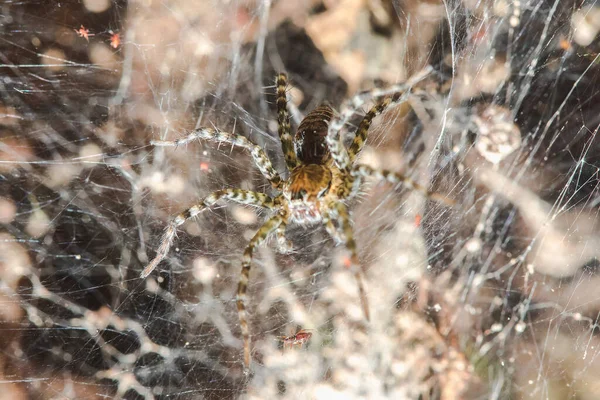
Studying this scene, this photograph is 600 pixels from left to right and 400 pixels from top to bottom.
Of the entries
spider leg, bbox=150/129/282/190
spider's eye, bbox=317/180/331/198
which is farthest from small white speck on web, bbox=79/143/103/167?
spider's eye, bbox=317/180/331/198

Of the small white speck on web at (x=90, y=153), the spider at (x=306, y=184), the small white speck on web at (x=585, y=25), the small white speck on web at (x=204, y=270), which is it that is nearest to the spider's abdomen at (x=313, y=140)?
the spider at (x=306, y=184)

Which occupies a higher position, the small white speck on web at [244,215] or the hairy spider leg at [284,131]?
the hairy spider leg at [284,131]

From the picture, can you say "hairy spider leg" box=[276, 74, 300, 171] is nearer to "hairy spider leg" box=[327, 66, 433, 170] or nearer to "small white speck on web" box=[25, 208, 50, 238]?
"hairy spider leg" box=[327, 66, 433, 170]

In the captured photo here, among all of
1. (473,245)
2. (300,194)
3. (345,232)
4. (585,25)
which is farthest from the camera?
(473,245)

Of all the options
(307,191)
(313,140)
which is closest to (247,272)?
(307,191)

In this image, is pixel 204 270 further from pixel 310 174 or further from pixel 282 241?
pixel 310 174

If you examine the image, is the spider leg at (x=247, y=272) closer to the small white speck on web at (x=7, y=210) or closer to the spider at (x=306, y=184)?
the spider at (x=306, y=184)

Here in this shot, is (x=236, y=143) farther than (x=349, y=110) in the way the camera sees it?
Yes
